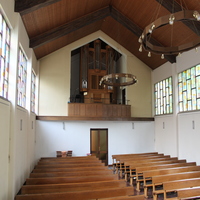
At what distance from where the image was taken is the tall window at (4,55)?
16.3 feet

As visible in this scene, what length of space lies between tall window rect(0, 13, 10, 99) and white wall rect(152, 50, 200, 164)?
22.7ft

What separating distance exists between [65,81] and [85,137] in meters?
3.17

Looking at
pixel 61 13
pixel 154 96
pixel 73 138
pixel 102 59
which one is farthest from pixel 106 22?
pixel 73 138

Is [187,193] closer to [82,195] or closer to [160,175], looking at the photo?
[160,175]

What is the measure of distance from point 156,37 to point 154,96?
3.65m

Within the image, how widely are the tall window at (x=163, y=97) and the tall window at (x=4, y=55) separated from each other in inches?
305

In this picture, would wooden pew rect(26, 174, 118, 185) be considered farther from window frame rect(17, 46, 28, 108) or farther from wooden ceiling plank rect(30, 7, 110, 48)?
wooden ceiling plank rect(30, 7, 110, 48)

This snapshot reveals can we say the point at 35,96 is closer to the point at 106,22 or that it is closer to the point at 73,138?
the point at 73,138

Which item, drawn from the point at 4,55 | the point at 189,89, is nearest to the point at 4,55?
the point at 4,55

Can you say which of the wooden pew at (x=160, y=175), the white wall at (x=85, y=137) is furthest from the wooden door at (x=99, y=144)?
the wooden pew at (x=160, y=175)

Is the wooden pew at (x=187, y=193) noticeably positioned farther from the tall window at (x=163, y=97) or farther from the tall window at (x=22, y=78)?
the tall window at (x=163, y=97)

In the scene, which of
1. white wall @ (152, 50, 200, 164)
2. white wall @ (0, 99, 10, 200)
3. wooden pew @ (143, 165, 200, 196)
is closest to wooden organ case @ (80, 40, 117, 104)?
white wall @ (152, 50, 200, 164)

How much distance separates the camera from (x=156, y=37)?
9.62 metres

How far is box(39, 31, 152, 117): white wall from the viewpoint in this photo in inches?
424
